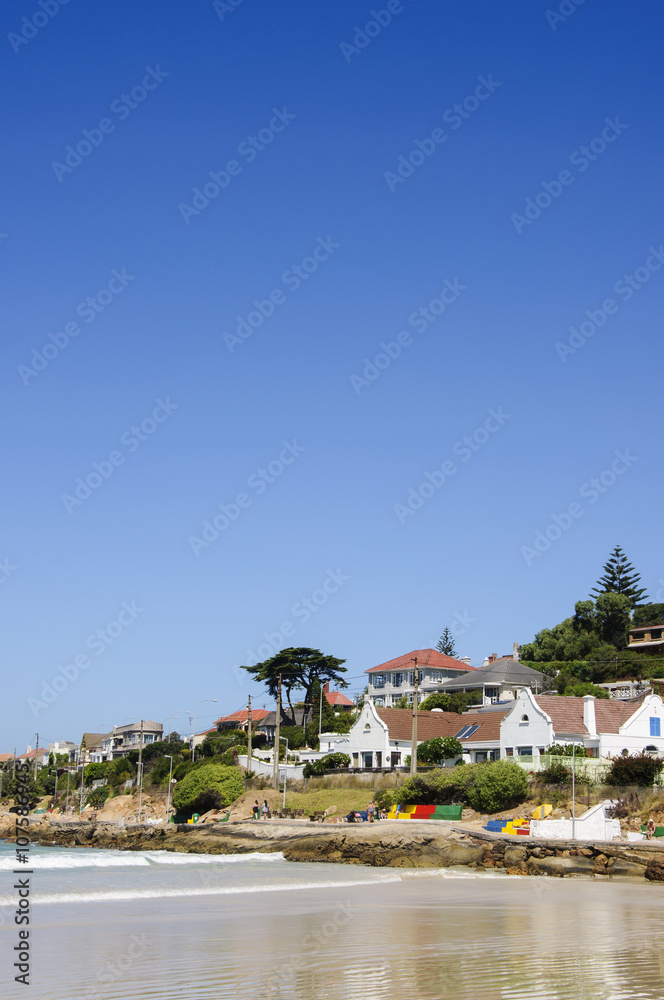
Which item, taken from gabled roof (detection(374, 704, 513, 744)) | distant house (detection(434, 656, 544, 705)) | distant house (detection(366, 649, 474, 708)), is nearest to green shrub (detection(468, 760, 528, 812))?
gabled roof (detection(374, 704, 513, 744))

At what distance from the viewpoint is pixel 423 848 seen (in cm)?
4016

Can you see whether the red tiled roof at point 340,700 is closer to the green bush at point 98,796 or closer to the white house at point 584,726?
the green bush at point 98,796

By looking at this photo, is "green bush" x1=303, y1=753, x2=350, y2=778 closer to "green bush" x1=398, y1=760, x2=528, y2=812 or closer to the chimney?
"green bush" x1=398, y1=760, x2=528, y2=812

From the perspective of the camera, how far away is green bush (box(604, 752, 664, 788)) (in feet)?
145

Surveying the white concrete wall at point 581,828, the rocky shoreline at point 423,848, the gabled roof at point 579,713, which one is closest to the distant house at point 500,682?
the gabled roof at point 579,713

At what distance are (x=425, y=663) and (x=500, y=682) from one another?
47.9 feet

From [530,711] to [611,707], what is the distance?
5786 millimetres

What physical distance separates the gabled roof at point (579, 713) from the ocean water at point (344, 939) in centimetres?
2407

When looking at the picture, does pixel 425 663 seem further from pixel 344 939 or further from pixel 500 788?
pixel 344 939

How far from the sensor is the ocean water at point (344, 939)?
43.2 feet

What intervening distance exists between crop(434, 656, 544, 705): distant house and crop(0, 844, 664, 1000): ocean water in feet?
178

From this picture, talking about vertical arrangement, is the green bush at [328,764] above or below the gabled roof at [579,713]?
below

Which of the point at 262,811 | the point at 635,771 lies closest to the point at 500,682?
the point at 262,811

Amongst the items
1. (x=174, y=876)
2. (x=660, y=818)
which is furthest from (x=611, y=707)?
(x=174, y=876)
